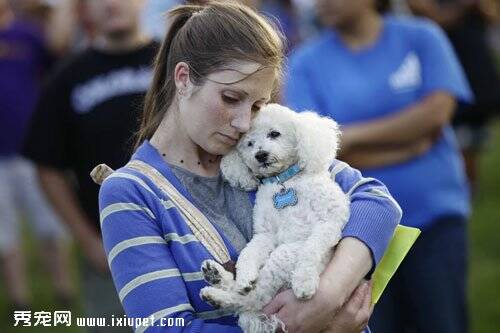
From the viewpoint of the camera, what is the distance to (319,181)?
9.03 feet

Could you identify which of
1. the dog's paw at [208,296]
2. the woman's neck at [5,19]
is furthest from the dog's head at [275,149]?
the woman's neck at [5,19]

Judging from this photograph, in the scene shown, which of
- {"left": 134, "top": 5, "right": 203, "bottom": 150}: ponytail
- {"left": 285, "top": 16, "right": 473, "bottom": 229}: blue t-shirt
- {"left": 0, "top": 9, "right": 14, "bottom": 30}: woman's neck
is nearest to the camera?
{"left": 134, "top": 5, "right": 203, "bottom": 150}: ponytail

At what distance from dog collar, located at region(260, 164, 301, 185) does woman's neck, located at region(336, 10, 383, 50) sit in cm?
193

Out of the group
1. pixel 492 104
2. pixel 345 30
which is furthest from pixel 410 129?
pixel 492 104

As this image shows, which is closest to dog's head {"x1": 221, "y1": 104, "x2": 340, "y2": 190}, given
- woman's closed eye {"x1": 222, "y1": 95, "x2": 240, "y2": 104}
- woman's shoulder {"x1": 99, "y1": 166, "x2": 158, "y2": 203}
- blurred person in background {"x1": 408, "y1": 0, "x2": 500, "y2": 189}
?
woman's closed eye {"x1": 222, "y1": 95, "x2": 240, "y2": 104}

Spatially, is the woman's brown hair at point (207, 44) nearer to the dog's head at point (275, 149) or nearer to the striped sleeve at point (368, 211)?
the dog's head at point (275, 149)

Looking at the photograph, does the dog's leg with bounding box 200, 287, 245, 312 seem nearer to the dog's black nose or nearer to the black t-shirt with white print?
the dog's black nose

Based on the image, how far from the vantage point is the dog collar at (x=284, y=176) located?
2.78 m

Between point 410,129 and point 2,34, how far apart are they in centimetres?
376

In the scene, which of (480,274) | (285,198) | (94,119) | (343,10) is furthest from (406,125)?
(480,274)

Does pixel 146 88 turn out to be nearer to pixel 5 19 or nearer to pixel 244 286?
pixel 244 286

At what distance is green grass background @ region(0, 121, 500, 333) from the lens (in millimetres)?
6502

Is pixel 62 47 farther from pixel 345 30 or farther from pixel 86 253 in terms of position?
pixel 345 30

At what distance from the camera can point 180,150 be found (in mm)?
2795
